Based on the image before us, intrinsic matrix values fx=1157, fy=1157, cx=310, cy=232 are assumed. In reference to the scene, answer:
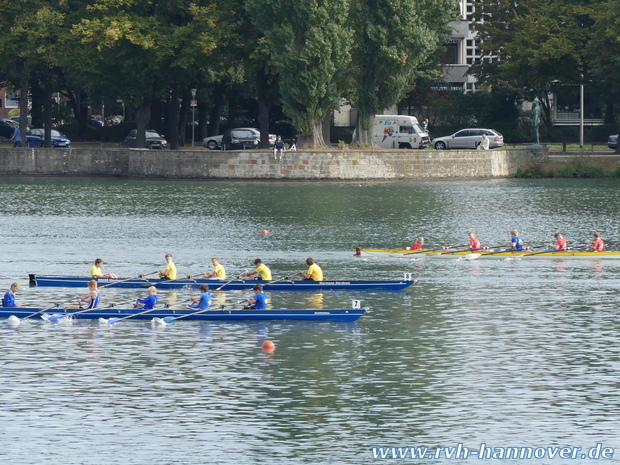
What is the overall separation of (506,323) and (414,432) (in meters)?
13.3

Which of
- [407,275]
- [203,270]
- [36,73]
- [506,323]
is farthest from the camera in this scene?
[36,73]

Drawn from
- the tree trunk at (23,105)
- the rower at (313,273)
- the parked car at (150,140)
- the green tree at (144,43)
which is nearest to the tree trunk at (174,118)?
the green tree at (144,43)

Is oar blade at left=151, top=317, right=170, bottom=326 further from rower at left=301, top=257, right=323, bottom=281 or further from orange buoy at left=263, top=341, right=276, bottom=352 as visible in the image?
rower at left=301, top=257, right=323, bottom=281

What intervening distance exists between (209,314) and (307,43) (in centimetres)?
4698

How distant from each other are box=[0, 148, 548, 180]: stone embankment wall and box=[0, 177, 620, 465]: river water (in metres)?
23.0

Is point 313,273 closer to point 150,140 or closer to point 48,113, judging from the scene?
point 150,140

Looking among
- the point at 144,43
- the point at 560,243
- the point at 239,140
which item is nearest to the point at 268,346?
the point at 560,243


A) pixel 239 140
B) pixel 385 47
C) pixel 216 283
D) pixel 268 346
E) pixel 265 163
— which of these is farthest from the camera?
pixel 239 140

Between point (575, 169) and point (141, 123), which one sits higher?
point (141, 123)

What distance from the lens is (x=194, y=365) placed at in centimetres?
3195

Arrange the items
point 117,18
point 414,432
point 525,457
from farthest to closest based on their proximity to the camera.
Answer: point 117,18 → point 414,432 → point 525,457

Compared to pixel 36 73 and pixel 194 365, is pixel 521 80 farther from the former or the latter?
pixel 194 365

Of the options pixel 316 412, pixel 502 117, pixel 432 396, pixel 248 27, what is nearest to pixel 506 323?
pixel 432 396

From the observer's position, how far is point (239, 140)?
98062 millimetres
